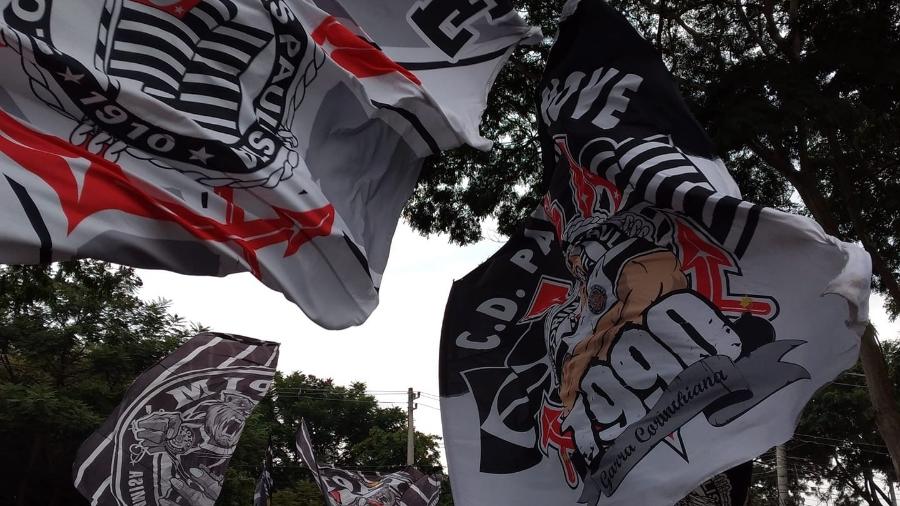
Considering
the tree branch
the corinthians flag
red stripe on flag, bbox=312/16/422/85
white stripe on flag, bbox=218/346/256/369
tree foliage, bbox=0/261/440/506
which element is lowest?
the corinthians flag

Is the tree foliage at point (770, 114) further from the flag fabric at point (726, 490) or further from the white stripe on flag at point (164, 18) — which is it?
the white stripe on flag at point (164, 18)

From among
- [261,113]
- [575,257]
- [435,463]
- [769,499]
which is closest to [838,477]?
[769,499]

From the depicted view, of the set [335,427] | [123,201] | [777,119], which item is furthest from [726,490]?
[335,427]

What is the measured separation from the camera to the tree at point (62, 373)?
22.6 meters

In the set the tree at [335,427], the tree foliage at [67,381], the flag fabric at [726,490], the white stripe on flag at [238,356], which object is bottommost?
the flag fabric at [726,490]

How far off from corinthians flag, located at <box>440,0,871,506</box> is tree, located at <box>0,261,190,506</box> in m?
18.0

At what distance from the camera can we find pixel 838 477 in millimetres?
28844

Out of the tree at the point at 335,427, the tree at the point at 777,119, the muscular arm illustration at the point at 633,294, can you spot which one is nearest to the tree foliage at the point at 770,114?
the tree at the point at 777,119

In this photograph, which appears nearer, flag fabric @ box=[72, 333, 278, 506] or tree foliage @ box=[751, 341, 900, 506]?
flag fabric @ box=[72, 333, 278, 506]

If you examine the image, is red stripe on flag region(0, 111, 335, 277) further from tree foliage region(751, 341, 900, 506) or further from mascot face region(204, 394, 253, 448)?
tree foliage region(751, 341, 900, 506)

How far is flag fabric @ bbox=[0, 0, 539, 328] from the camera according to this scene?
4.19m

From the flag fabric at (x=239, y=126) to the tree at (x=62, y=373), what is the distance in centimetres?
1846

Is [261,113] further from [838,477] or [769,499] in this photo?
[769,499]

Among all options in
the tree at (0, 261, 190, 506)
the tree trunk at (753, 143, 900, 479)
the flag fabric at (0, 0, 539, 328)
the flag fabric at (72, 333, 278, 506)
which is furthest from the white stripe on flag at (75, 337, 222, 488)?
the tree at (0, 261, 190, 506)
